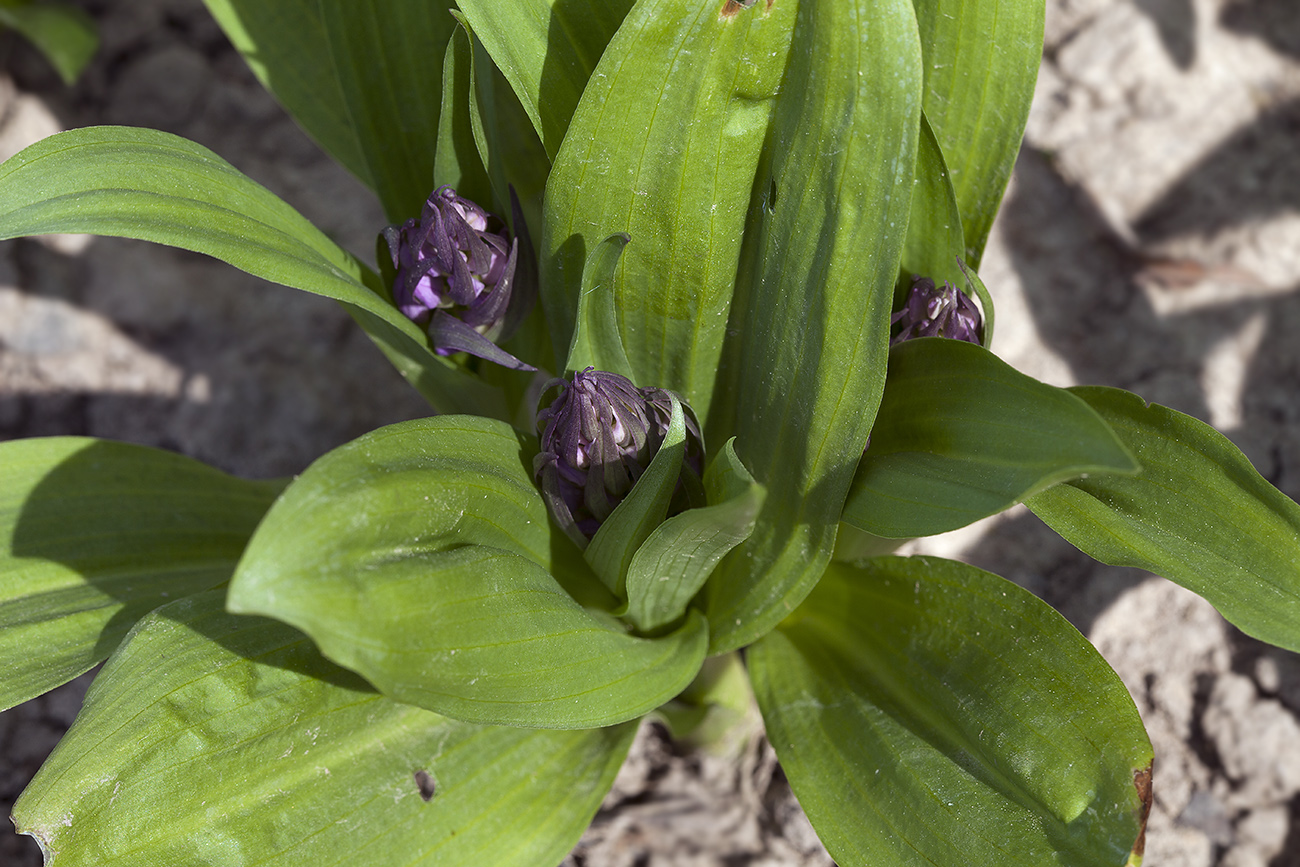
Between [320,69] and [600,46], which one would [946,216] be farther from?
[320,69]

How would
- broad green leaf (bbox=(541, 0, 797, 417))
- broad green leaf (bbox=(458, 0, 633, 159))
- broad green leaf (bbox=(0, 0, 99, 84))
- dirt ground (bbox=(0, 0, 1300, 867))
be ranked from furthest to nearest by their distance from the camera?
1. broad green leaf (bbox=(0, 0, 99, 84))
2. dirt ground (bbox=(0, 0, 1300, 867))
3. broad green leaf (bbox=(458, 0, 633, 159))
4. broad green leaf (bbox=(541, 0, 797, 417))

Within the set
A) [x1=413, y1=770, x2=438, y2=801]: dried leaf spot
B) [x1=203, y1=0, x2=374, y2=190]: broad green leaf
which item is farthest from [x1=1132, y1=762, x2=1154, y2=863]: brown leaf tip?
[x1=203, y1=0, x2=374, y2=190]: broad green leaf

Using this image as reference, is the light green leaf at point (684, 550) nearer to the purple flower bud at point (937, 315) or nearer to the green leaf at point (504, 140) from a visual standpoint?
the purple flower bud at point (937, 315)

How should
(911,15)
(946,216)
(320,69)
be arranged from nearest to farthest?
(911,15)
(946,216)
(320,69)

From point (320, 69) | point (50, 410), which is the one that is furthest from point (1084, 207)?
point (50, 410)

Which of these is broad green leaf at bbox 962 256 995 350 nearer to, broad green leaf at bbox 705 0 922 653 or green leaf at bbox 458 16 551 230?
broad green leaf at bbox 705 0 922 653

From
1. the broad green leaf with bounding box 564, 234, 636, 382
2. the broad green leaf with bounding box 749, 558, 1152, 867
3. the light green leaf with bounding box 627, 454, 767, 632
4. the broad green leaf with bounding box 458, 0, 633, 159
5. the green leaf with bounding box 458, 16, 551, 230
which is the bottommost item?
the broad green leaf with bounding box 749, 558, 1152, 867

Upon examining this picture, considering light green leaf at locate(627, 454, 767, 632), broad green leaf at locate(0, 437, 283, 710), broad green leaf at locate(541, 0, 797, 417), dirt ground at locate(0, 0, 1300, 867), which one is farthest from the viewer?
dirt ground at locate(0, 0, 1300, 867)
